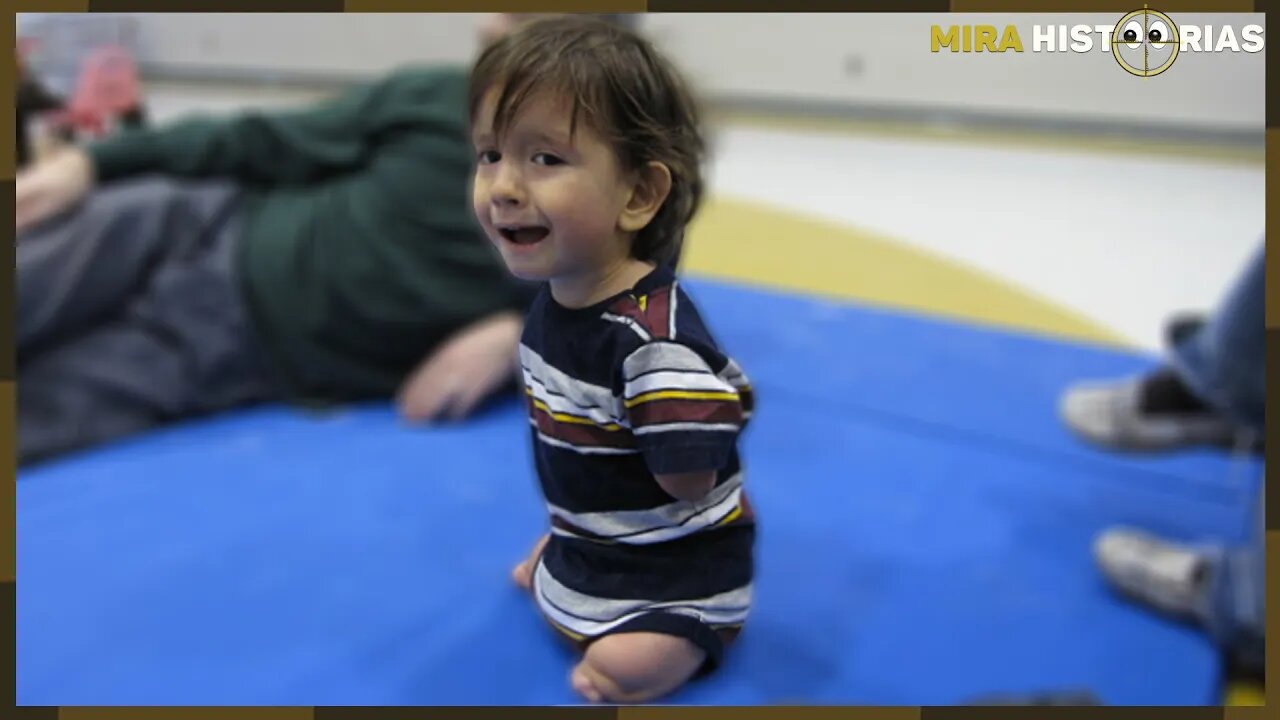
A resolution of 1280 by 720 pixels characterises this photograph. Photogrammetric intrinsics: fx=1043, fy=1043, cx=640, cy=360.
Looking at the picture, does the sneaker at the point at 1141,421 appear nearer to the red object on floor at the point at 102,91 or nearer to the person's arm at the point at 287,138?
the person's arm at the point at 287,138

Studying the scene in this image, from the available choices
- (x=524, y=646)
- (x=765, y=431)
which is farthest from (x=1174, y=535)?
(x=524, y=646)

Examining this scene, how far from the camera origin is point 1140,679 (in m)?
0.76

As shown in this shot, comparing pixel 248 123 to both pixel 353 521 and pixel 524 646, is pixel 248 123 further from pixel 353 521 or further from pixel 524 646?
pixel 524 646

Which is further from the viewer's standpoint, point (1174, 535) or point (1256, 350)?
point (1174, 535)

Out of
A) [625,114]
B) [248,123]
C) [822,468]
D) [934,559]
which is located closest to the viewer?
[625,114]

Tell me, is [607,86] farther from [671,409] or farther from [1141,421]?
[1141,421]

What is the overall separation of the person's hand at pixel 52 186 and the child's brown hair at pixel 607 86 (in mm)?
847

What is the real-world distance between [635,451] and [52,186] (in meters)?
0.93

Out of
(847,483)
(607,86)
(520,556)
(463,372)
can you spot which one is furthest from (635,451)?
(463,372)

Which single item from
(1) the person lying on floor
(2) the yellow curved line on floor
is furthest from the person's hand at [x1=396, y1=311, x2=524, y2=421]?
(2) the yellow curved line on floor

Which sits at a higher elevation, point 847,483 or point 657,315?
point 657,315

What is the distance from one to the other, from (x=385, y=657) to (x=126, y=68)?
148cm

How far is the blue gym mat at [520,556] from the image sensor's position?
0.70m

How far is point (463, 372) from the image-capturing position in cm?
113
